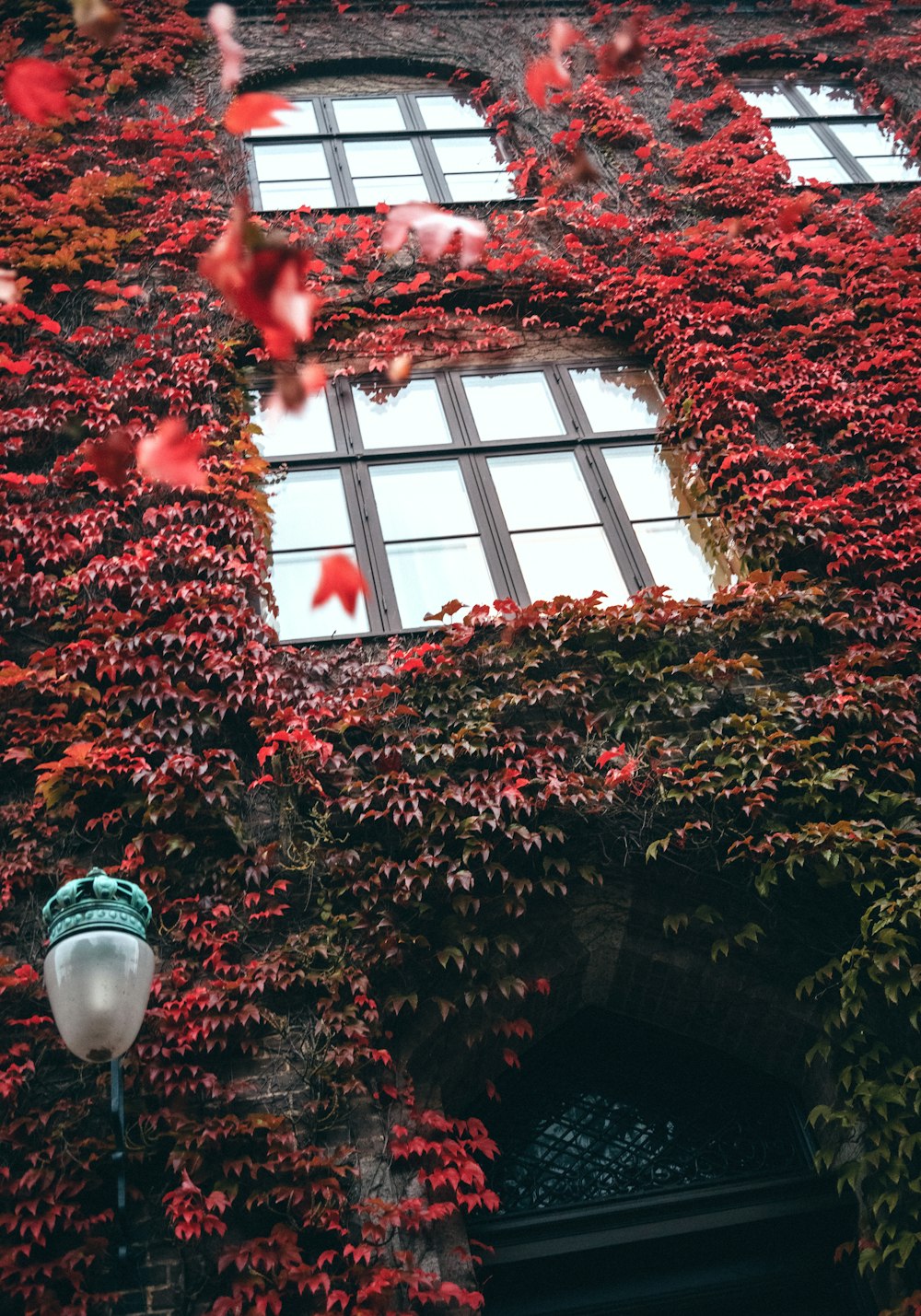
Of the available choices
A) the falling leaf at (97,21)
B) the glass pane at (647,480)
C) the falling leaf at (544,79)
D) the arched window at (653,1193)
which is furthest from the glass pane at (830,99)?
the arched window at (653,1193)

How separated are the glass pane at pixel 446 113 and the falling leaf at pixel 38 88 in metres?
2.90

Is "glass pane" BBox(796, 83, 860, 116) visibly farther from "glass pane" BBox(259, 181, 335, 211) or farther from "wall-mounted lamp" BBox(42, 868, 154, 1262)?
"wall-mounted lamp" BBox(42, 868, 154, 1262)

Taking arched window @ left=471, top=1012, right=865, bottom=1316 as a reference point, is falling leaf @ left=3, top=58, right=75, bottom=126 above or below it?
above

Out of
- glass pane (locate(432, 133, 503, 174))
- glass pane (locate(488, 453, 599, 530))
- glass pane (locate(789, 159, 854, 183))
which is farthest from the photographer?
glass pane (locate(789, 159, 854, 183))

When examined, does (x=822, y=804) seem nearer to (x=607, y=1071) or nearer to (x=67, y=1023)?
(x=607, y=1071)

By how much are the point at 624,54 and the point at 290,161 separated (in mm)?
3251

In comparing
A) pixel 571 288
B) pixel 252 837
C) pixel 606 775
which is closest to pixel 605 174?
pixel 571 288

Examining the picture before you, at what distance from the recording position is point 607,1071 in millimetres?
5734

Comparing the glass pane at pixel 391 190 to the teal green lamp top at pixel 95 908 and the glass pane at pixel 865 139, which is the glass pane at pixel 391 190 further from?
the teal green lamp top at pixel 95 908

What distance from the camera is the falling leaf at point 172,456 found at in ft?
21.7

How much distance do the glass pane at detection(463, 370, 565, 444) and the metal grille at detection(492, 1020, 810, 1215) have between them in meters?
3.76

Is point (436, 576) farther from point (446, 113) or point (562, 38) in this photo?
point (562, 38)

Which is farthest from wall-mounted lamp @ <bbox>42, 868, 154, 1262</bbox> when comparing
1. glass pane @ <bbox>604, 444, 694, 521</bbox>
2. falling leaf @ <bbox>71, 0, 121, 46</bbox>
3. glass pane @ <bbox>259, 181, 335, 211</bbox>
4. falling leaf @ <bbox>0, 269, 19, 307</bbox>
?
falling leaf @ <bbox>71, 0, 121, 46</bbox>

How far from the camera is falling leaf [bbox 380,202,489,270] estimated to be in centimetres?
846
